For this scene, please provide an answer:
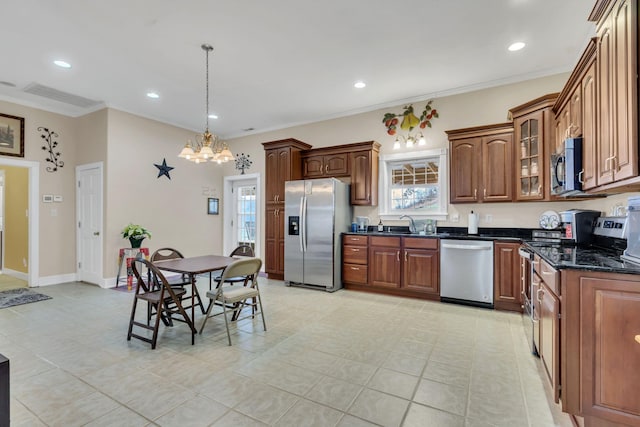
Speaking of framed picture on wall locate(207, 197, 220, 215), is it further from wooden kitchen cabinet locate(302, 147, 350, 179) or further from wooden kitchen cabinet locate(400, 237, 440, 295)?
wooden kitchen cabinet locate(400, 237, 440, 295)

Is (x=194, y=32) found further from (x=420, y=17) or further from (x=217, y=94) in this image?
(x=420, y=17)

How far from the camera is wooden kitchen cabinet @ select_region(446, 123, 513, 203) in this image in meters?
4.07

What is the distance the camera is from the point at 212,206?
6914mm

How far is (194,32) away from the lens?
3.16 metres

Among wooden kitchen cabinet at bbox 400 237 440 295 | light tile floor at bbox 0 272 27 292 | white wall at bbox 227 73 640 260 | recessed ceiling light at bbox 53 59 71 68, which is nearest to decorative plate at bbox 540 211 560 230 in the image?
white wall at bbox 227 73 640 260

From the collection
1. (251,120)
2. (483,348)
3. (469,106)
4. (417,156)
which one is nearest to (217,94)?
(251,120)

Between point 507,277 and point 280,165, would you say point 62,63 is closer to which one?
point 280,165

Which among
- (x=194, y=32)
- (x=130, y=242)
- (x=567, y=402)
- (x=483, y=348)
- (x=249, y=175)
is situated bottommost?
(x=483, y=348)

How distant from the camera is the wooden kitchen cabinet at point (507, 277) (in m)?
3.74

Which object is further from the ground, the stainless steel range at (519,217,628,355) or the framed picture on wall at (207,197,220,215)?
the framed picture on wall at (207,197,220,215)

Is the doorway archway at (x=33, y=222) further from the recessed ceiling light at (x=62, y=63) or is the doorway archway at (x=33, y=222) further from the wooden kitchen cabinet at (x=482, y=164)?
the wooden kitchen cabinet at (x=482, y=164)

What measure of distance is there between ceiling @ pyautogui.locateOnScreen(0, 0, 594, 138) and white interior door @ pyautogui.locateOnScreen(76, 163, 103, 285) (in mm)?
1219

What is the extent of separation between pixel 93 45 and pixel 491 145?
500 cm

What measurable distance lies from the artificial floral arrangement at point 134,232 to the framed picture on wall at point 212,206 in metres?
1.70
